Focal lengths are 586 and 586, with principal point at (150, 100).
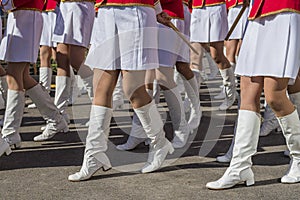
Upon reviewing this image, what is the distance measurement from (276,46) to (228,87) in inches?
117

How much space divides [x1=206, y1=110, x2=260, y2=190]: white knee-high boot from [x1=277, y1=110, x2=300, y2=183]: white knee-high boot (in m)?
0.21

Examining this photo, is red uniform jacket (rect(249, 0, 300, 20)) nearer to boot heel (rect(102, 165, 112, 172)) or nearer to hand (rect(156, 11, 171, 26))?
hand (rect(156, 11, 171, 26))

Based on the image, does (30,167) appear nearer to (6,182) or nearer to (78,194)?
(6,182)

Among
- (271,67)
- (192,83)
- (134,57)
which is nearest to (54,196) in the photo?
(134,57)

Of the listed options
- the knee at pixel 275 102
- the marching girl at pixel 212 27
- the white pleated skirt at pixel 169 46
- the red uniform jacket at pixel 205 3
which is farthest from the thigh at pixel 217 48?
the knee at pixel 275 102

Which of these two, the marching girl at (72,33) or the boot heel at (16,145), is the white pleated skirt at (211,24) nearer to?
the marching girl at (72,33)

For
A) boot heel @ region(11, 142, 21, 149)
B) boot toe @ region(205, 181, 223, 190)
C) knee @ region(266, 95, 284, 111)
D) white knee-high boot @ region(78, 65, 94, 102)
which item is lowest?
boot heel @ region(11, 142, 21, 149)

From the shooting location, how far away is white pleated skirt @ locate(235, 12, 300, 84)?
3.59 meters

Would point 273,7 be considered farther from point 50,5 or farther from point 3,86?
point 3,86

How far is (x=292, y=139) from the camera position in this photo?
12.8 feet

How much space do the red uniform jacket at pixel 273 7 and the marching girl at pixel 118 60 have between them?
2.36 feet

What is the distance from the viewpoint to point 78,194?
3.69m

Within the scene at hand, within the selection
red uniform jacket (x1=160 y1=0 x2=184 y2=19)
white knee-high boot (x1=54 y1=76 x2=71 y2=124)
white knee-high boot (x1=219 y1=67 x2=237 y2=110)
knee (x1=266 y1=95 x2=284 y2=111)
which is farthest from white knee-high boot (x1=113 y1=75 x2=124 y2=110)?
knee (x1=266 y1=95 x2=284 y2=111)

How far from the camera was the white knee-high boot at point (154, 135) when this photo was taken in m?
4.04
